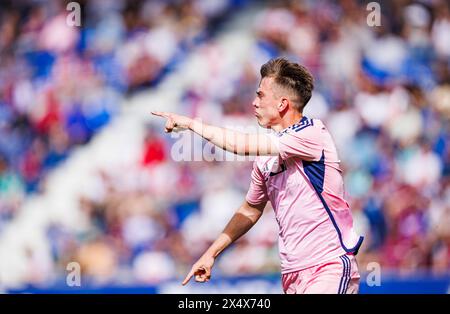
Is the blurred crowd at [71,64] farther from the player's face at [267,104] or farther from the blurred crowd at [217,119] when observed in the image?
the player's face at [267,104]

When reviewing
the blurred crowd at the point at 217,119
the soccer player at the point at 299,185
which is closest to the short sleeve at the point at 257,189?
the soccer player at the point at 299,185

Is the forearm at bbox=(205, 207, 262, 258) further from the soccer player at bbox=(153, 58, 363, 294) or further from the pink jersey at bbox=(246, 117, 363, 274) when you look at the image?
the pink jersey at bbox=(246, 117, 363, 274)

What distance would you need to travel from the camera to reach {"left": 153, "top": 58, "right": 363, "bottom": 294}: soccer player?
5148mm

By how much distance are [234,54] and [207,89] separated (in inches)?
20.1

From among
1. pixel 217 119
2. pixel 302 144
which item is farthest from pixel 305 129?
pixel 217 119

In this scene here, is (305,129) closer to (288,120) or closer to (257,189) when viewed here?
(288,120)

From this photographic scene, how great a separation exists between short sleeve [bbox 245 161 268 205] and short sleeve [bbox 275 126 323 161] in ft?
1.24

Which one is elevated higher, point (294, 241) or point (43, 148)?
point (43, 148)

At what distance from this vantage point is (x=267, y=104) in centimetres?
541

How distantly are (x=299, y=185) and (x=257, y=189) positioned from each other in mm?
396

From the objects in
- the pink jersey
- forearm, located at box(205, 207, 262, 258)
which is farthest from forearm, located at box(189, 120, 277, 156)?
forearm, located at box(205, 207, 262, 258)

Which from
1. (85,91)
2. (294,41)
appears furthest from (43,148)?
(294,41)

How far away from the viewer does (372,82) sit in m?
10.0
